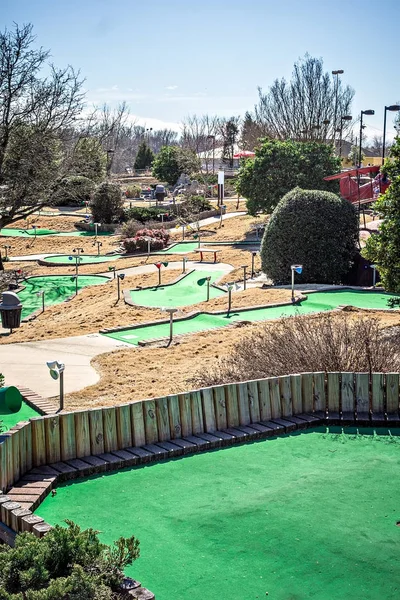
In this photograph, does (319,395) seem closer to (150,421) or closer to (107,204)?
(150,421)

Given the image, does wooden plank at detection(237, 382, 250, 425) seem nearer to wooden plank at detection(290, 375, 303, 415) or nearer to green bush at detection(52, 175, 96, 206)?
wooden plank at detection(290, 375, 303, 415)

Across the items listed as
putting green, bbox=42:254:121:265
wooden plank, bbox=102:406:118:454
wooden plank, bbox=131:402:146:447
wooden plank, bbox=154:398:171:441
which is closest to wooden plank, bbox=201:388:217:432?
wooden plank, bbox=154:398:171:441

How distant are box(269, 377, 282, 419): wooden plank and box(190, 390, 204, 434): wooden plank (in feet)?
3.48

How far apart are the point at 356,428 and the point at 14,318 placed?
444 inches

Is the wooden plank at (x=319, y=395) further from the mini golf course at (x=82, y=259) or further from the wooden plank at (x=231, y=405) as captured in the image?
the mini golf course at (x=82, y=259)

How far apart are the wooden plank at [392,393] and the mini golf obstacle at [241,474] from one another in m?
0.01

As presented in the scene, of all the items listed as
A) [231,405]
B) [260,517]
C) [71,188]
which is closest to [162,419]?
[231,405]

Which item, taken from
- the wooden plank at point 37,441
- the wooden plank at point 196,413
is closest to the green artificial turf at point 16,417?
the wooden plank at point 37,441

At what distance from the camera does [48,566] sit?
544 cm

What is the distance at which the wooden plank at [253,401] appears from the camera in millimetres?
10594

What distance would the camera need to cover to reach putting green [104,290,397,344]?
1764 centimetres

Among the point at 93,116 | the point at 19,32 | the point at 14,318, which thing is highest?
the point at 19,32

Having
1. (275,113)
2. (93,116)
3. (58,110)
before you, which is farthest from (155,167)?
(58,110)

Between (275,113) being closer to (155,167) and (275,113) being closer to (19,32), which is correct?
(155,167)
